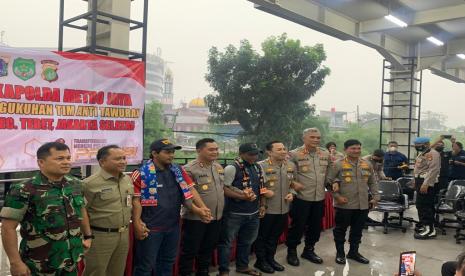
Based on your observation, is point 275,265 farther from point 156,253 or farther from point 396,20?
point 396,20

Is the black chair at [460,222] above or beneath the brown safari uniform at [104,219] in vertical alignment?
beneath

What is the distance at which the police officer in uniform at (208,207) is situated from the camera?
3.47m

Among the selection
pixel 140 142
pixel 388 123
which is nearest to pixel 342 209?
pixel 140 142

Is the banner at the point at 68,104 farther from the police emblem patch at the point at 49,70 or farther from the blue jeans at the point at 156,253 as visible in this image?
the blue jeans at the point at 156,253

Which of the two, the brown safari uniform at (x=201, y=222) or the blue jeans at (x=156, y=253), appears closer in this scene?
the blue jeans at (x=156, y=253)

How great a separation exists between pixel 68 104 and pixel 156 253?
1.53 metres

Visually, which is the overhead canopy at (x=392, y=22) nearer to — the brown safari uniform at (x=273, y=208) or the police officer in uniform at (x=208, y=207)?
the brown safari uniform at (x=273, y=208)

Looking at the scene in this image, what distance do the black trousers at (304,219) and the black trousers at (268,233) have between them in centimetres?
25

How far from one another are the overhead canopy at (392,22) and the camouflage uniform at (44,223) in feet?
17.4

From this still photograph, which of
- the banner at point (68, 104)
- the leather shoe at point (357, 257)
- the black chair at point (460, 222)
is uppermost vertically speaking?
the banner at point (68, 104)

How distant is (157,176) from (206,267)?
109 cm

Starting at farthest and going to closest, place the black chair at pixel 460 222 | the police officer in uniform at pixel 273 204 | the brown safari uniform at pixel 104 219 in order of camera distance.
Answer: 1. the black chair at pixel 460 222
2. the police officer in uniform at pixel 273 204
3. the brown safari uniform at pixel 104 219

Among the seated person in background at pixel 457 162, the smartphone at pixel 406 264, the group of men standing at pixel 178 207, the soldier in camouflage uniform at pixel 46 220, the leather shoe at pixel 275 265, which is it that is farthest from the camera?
the seated person in background at pixel 457 162

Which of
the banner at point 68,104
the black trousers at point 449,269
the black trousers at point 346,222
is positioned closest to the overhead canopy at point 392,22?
the banner at point 68,104
